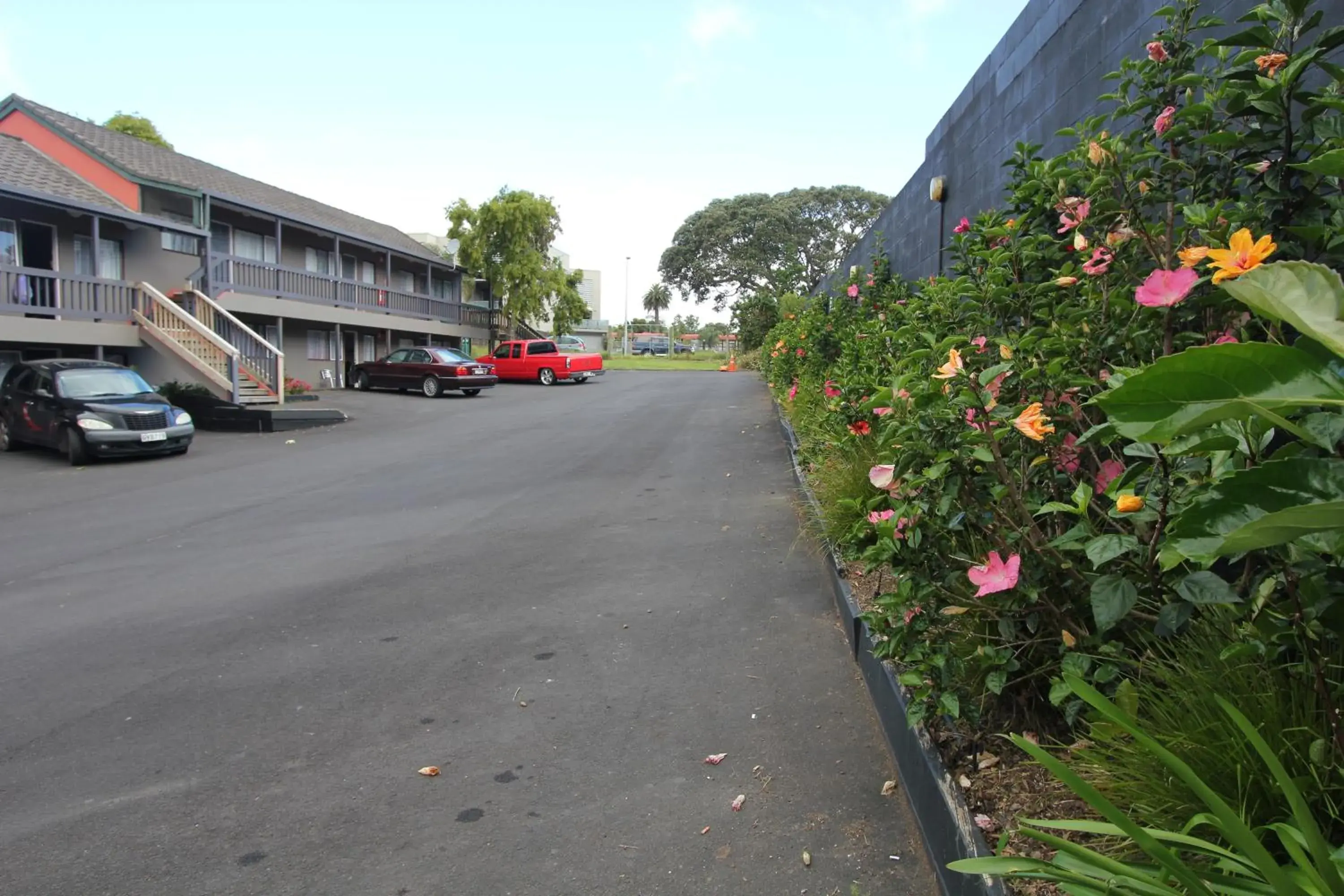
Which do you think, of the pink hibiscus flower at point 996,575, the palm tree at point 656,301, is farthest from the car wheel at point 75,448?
the palm tree at point 656,301

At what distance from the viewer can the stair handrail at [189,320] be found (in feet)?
63.7

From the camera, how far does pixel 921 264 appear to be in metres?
10.3

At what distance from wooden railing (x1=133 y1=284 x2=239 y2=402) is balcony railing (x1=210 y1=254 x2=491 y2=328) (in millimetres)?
2020

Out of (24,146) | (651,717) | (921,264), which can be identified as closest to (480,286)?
(24,146)

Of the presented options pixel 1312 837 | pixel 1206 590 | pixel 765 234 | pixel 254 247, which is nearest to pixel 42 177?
pixel 254 247

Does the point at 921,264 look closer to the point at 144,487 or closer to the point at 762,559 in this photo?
the point at 762,559

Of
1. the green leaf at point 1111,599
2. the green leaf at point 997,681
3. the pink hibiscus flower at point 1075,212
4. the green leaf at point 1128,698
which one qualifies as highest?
the pink hibiscus flower at point 1075,212

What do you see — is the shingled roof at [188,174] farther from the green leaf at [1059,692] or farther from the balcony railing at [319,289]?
the green leaf at [1059,692]

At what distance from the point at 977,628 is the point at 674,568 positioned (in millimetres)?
3734

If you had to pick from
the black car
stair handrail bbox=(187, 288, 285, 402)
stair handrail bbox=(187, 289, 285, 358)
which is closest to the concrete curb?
the black car

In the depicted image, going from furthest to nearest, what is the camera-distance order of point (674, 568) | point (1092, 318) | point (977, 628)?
point (674, 568), point (977, 628), point (1092, 318)

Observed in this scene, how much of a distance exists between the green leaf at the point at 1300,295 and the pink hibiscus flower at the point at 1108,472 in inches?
72.5

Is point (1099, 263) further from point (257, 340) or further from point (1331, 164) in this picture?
point (257, 340)

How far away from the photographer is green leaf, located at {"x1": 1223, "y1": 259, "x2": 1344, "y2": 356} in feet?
3.59
